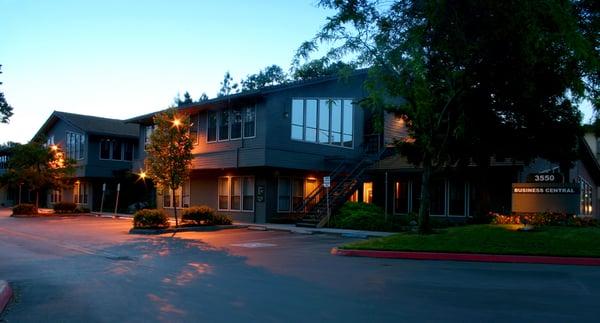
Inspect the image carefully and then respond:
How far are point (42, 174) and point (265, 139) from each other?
20768 mm

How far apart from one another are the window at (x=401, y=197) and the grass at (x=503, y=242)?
41.2 feet

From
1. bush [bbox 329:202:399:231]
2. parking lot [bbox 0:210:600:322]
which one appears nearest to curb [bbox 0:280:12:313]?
parking lot [bbox 0:210:600:322]

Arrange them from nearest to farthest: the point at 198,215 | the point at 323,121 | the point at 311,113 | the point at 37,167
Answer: the point at 198,215, the point at 311,113, the point at 323,121, the point at 37,167

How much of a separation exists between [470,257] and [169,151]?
15115 mm

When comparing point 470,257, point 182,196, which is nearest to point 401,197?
point 182,196

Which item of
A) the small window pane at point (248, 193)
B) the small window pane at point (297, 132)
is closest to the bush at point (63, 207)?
the small window pane at point (248, 193)

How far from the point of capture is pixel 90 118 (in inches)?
1934

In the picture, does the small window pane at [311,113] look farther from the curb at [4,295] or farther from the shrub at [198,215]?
the curb at [4,295]

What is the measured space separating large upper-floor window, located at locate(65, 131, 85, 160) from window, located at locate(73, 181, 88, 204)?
8.58 ft

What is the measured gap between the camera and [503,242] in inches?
644

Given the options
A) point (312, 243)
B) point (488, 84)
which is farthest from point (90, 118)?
point (488, 84)

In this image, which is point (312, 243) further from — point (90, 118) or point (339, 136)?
point (90, 118)

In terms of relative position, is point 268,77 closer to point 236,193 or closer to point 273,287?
point 236,193

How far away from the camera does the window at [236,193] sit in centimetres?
3061
